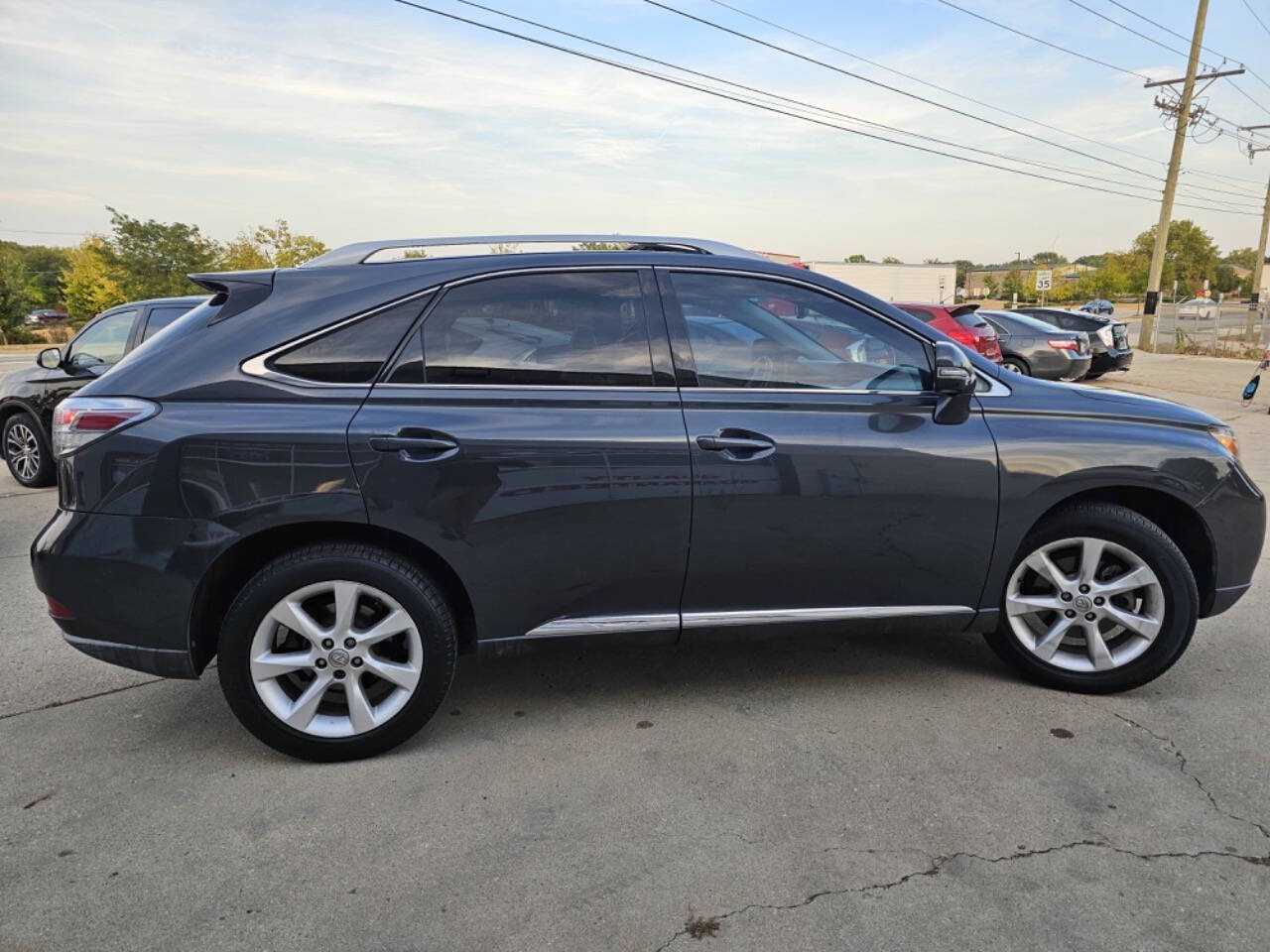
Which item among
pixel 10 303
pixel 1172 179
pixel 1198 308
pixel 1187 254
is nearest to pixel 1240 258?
pixel 1187 254

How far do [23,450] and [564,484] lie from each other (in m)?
7.34

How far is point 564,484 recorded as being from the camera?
2.93m

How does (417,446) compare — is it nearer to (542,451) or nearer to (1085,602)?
(542,451)

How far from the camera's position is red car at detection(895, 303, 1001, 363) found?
10966 millimetres

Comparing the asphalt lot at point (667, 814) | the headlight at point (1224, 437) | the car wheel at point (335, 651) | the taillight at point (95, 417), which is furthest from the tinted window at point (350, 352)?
the headlight at point (1224, 437)

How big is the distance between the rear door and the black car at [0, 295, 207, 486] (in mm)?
5421

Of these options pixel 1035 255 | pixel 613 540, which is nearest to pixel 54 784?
pixel 613 540

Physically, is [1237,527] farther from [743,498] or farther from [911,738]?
[743,498]

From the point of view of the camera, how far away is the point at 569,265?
3.12 meters

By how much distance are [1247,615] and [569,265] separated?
3922mm

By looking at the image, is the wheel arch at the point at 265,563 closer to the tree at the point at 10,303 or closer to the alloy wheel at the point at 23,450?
the alloy wheel at the point at 23,450

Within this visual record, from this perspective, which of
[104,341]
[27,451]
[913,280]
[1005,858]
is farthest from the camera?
[913,280]

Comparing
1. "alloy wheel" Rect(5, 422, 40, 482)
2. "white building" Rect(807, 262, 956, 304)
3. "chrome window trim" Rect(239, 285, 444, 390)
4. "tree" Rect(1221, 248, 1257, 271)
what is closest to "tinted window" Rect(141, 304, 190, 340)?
"alloy wheel" Rect(5, 422, 40, 482)

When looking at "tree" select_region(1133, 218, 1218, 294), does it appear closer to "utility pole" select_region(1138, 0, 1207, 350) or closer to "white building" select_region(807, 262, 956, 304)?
"white building" select_region(807, 262, 956, 304)
